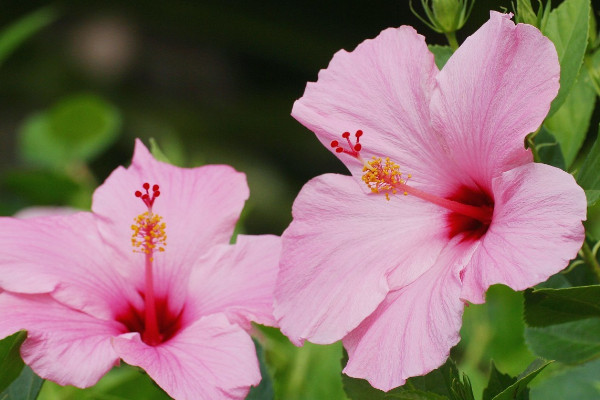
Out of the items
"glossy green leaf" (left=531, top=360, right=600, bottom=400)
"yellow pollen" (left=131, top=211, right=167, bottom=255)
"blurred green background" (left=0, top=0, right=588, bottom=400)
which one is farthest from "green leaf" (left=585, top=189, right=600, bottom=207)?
"blurred green background" (left=0, top=0, right=588, bottom=400)

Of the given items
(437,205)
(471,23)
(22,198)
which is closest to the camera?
(437,205)

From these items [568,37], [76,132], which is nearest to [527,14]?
[568,37]

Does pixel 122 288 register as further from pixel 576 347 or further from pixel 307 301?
pixel 576 347

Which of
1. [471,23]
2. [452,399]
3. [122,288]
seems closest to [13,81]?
[471,23]

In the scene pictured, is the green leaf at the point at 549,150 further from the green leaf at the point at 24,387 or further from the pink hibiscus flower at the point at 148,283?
the green leaf at the point at 24,387

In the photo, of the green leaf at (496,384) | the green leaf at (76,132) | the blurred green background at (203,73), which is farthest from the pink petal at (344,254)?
the blurred green background at (203,73)

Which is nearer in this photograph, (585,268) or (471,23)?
(585,268)

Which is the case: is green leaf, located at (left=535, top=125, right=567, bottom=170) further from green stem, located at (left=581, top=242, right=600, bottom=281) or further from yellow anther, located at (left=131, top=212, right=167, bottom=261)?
yellow anther, located at (left=131, top=212, right=167, bottom=261)

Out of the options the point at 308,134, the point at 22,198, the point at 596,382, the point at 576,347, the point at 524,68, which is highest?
the point at 524,68
